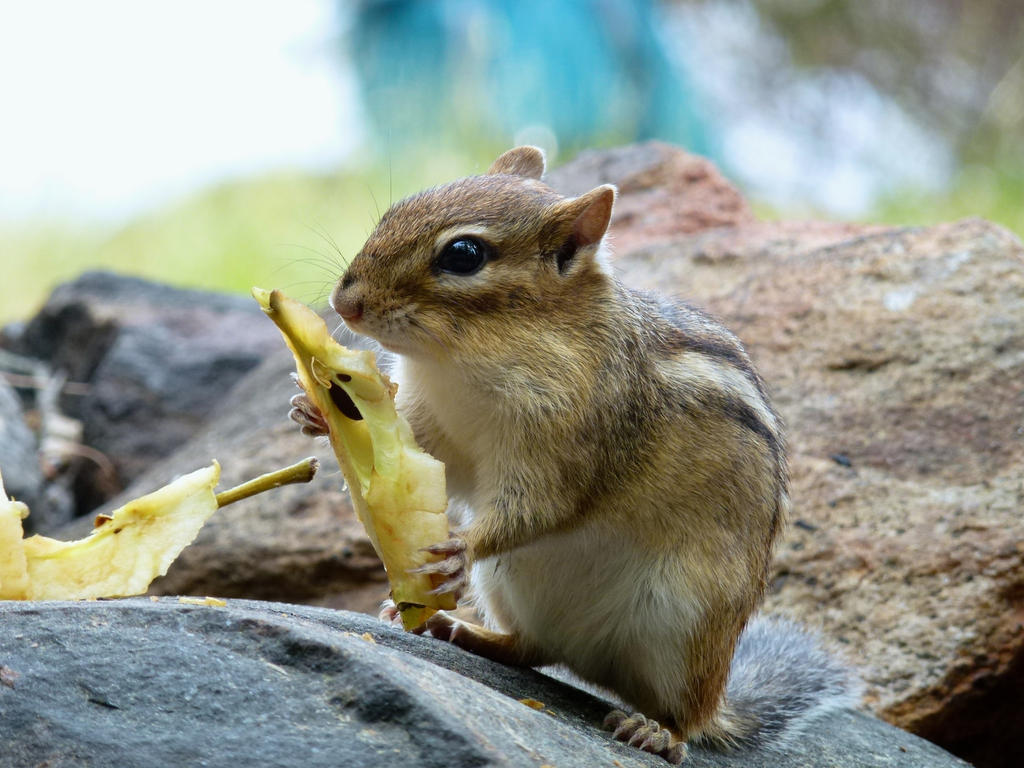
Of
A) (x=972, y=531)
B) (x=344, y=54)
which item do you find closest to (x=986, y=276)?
(x=972, y=531)

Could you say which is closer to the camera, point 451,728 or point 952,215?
point 451,728

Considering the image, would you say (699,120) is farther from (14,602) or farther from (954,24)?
(14,602)

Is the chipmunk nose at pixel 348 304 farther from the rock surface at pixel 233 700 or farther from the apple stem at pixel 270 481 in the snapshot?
the rock surface at pixel 233 700

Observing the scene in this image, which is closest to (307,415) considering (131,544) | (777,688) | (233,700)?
(131,544)

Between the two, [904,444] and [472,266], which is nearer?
[472,266]

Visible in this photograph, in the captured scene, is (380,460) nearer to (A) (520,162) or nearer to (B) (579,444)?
(B) (579,444)

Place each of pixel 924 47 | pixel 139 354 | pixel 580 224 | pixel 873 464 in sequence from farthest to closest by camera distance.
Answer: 1. pixel 924 47
2. pixel 139 354
3. pixel 873 464
4. pixel 580 224
